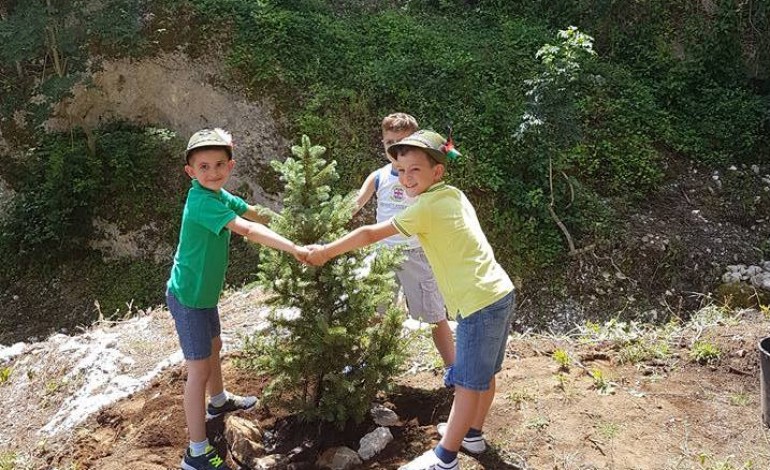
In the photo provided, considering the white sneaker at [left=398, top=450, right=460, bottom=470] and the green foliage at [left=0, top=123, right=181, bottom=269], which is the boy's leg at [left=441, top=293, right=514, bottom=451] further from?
the green foliage at [left=0, top=123, right=181, bottom=269]

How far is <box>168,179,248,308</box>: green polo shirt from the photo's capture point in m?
3.24

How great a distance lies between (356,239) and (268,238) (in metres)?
0.46

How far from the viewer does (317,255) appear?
312 centimetres

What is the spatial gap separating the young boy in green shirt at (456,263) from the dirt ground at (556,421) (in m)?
0.50

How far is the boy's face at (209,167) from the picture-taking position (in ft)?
10.7

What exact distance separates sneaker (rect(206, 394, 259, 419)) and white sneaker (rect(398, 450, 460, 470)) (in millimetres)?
1135

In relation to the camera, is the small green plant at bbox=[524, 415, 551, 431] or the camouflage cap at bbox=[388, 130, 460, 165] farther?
the small green plant at bbox=[524, 415, 551, 431]

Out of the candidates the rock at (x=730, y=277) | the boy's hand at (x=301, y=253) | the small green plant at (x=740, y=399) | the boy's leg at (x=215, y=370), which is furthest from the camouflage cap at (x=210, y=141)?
the rock at (x=730, y=277)

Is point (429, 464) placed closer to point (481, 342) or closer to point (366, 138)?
point (481, 342)

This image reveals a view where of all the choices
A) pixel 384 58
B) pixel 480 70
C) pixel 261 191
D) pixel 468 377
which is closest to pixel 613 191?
pixel 480 70

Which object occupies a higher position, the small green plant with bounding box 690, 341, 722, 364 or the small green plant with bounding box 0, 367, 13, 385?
the small green plant with bounding box 690, 341, 722, 364

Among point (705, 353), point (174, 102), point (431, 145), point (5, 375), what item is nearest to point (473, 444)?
point (431, 145)

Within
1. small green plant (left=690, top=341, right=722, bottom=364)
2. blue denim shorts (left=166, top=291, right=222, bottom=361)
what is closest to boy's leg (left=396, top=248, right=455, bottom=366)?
blue denim shorts (left=166, top=291, right=222, bottom=361)

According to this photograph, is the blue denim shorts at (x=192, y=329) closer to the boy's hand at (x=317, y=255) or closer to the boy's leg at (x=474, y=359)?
the boy's hand at (x=317, y=255)
